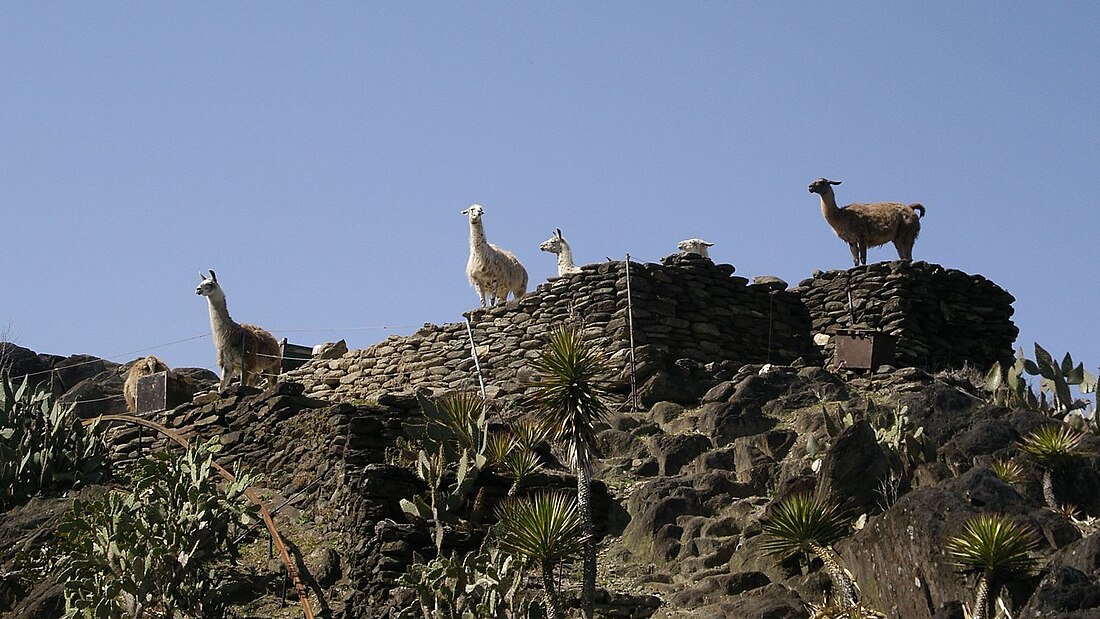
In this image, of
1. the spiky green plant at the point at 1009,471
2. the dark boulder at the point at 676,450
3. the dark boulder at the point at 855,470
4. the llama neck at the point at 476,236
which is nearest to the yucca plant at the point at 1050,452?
the spiky green plant at the point at 1009,471

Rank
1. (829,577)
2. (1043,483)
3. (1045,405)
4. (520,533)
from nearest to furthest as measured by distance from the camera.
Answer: (520,533) < (829,577) < (1043,483) < (1045,405)

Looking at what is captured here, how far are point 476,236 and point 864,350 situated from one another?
26.6ft

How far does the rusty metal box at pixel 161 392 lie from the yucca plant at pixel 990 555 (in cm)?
1376

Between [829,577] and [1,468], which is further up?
[1,468]

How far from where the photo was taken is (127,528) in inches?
661

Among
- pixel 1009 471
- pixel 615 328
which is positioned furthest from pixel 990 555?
pixel 615 328

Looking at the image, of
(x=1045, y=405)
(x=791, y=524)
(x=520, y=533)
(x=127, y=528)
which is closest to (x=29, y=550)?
(x=127, y=528)

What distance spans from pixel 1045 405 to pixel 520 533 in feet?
31.4

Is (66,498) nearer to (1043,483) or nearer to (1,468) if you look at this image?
(1,468)

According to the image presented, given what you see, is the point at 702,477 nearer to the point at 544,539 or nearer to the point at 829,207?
the point at 544,539

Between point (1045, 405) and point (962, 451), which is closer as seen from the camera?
point (962, 451)

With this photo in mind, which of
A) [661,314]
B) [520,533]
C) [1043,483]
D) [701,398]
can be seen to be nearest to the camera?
[520,533]

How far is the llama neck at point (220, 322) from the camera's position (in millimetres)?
26578

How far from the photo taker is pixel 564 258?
31.1m
